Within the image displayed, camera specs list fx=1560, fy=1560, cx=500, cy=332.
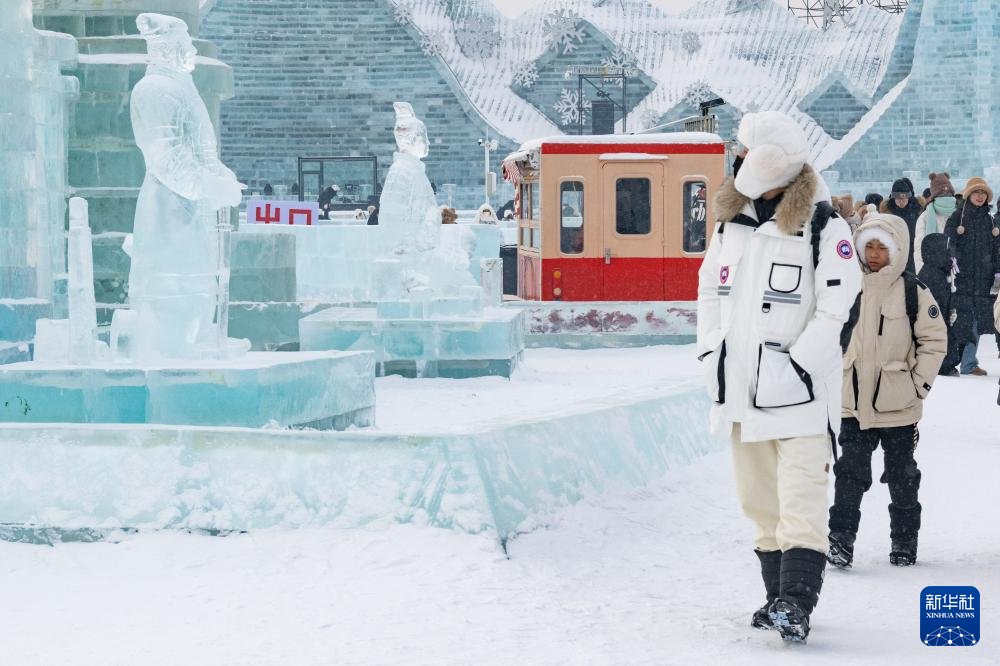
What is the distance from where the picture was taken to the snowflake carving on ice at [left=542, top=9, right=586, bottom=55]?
48906 millimetres

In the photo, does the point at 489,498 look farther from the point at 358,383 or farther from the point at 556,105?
the point at 556,105

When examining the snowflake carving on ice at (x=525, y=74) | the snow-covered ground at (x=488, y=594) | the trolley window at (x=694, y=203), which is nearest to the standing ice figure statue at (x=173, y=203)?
the snow-covered ground at (x=488, y=594)

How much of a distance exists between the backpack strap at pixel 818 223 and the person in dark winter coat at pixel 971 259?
8.00 meters

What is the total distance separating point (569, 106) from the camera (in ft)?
158

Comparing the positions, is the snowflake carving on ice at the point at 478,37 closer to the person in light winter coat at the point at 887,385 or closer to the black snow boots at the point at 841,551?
the person in light winter coat at the point at 887,385

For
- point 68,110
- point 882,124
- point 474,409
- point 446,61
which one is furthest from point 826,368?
point 446,61

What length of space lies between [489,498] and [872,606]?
1550 millimetres

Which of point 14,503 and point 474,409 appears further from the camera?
point 474,409

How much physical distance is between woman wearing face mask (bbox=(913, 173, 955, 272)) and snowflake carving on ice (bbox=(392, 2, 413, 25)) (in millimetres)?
34368

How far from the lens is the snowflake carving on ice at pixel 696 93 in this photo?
153 feet

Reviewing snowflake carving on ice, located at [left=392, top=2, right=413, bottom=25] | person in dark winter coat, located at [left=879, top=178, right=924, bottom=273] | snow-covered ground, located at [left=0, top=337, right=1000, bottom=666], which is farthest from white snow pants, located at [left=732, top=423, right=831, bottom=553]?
snowflake carving on ice, located at [left=392, top=2, right=413, bottom=25]

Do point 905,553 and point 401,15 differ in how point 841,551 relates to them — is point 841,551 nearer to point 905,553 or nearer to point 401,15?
point 905,553

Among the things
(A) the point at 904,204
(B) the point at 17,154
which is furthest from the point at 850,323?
(A) the point at 904,204

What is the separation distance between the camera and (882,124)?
1661 inches
